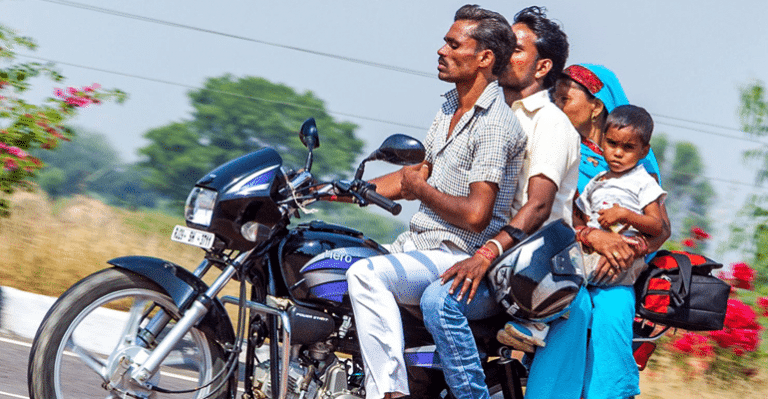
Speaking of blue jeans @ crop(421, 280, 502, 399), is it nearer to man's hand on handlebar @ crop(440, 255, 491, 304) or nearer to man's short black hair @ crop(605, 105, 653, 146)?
man's hand on handlebar @ crop(440, 255, 491, 304)

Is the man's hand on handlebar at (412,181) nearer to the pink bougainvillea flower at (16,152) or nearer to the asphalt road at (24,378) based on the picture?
the asphalt road at (24,378)

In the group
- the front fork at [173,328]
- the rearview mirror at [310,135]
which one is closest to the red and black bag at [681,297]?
the rearview mirror at [310,135]

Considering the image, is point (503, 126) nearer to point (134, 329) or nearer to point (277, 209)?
point (277, 209)

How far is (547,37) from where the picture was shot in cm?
371

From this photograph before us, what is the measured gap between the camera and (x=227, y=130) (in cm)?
761

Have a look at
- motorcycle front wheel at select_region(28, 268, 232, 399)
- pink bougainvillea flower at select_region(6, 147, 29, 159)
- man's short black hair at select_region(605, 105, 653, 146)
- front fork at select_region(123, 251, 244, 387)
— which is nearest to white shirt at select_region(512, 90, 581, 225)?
man's short black hair at select_region(605, 105, 653, 146)

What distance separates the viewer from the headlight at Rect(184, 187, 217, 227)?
2.86 m

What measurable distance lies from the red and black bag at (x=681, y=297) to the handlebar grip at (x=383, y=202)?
3.38 ft

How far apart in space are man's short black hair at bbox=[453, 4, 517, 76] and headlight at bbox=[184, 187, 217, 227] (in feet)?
3.63

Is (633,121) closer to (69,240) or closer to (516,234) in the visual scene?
(516,234)

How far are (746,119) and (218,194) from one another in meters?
5.45

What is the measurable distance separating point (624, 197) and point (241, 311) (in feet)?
4.85

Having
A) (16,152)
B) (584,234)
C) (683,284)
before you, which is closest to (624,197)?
(584,234)

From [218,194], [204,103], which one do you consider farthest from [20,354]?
[204,103]
